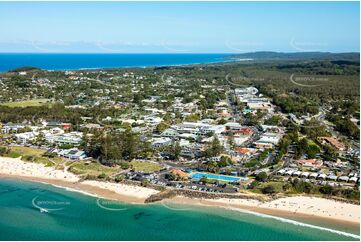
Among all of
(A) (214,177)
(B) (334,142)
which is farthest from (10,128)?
(B) (334,142)

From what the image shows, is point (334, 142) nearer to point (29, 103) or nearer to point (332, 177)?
point (332, 177)

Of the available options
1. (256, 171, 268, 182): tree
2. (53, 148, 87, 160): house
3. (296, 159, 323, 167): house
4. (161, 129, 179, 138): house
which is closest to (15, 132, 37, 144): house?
(53, 148, 87, 160): house

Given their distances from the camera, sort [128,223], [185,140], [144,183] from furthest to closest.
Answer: [185,140]
[144,183]
[128,223]

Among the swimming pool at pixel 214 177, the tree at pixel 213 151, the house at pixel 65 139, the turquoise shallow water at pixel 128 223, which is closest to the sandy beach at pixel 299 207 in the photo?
the turquoise shallow water at pixel 128 223

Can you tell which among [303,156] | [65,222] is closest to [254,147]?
[303,156]

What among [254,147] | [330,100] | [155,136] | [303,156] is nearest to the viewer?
[303,156]

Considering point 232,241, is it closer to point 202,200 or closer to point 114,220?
point 202,200
